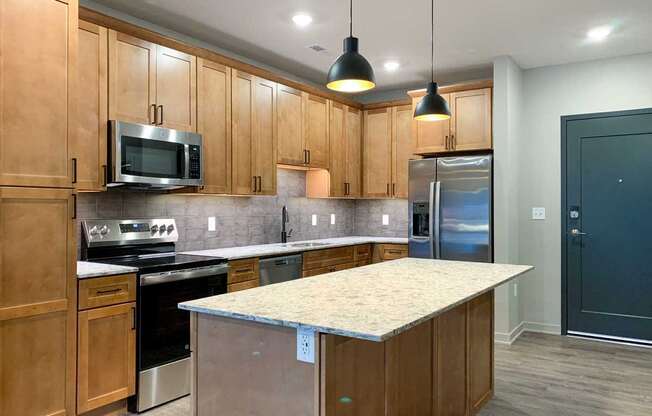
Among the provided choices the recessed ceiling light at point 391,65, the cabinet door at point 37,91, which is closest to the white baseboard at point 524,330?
the recessed ceiling light at point 391,65

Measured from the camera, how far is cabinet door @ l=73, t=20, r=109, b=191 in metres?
3.06

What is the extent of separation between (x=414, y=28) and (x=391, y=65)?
1042 mm

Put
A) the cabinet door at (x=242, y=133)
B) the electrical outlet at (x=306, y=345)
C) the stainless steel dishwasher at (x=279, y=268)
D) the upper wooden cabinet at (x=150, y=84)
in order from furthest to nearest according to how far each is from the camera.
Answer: the cabinet door at (x=242, y=133) < the stainless steel dishwasher at (x=279, y=268) < the upper wooden cabinet at (x=150, y=84) < the electrical outlet at (x=306, y=345)

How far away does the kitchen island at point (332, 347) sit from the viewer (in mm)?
1637

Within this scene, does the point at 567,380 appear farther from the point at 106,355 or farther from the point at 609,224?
the point at 106,355

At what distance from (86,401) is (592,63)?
16.3ft

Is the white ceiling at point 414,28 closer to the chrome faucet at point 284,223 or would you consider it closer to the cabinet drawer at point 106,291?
the chrome faucet at point 284,223

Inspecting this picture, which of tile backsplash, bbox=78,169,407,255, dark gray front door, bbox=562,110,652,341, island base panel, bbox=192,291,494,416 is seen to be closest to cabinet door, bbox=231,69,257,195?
tile backsplash, bbox=78,169,407,255

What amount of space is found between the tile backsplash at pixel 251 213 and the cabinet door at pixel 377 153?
382mm

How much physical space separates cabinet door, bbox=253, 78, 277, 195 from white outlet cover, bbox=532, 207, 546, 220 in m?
2.62

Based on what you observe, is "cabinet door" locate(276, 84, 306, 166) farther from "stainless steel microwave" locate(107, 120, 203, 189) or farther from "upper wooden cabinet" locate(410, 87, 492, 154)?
"upper wooden cabinet" locate(410, 87, 492, 154)

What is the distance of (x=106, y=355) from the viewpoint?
2873mm

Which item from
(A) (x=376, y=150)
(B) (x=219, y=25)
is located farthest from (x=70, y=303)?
(A) (x=376, y=150)

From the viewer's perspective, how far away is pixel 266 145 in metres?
4.45
